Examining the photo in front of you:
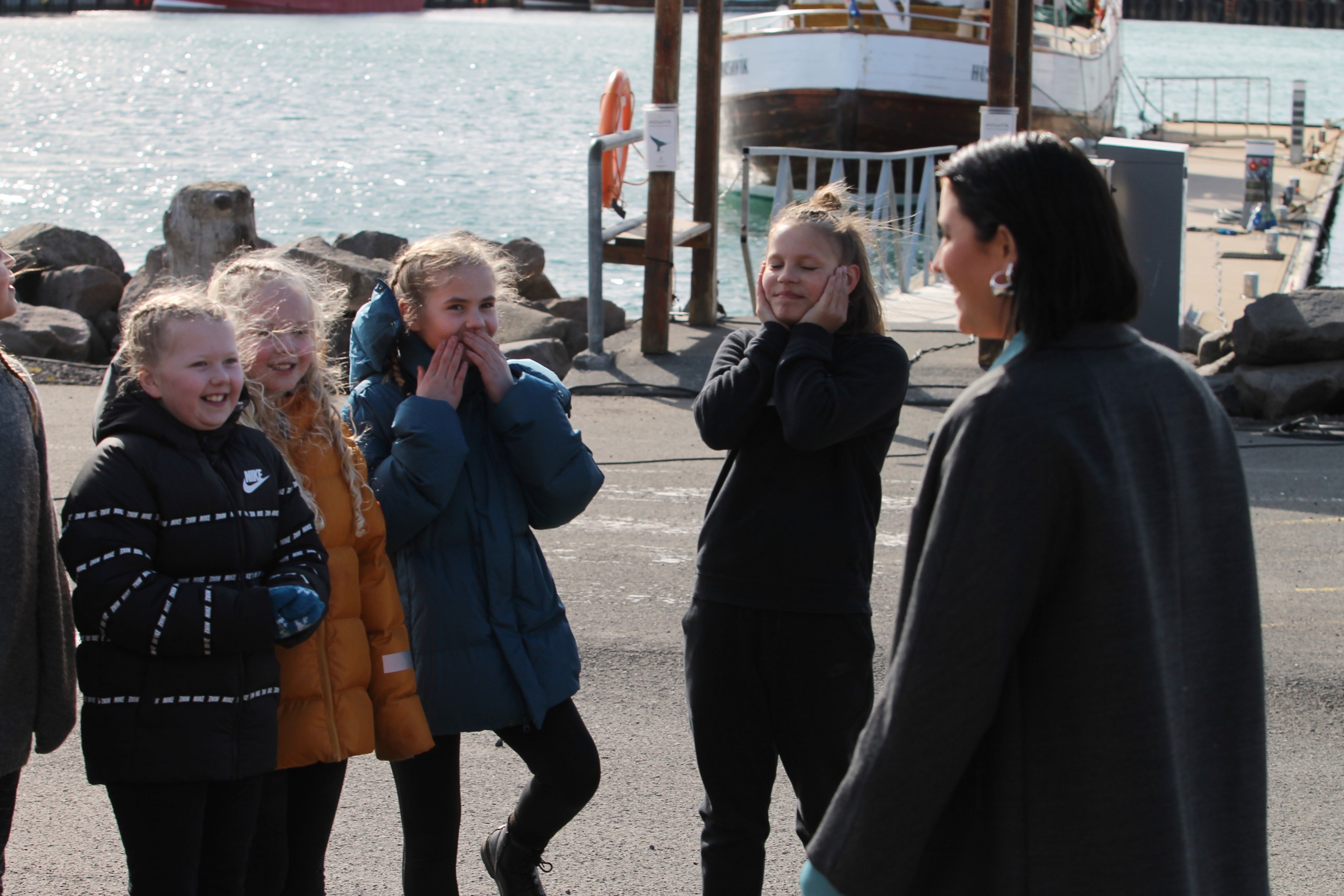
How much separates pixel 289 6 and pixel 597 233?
91918mm

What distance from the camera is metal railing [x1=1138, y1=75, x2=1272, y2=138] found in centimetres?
3409

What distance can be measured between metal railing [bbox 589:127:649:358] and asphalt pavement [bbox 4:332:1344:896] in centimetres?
221

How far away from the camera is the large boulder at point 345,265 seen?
12.0 meters

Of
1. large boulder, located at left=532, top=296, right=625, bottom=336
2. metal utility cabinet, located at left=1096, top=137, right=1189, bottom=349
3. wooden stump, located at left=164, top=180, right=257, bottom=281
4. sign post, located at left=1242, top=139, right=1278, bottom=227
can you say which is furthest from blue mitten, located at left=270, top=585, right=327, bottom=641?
sign post, located at left=1242, top=139, right=1278, bottom=227

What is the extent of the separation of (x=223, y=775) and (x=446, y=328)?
3.57 ft

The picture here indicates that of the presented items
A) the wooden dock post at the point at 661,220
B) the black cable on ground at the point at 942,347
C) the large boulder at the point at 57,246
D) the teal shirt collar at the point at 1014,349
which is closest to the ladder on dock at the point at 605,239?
the wooden dock post at the point at 661,220

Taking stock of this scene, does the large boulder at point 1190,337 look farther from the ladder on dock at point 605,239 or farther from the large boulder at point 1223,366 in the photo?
the ladder on dock at point 605,239

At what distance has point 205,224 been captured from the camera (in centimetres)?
1216

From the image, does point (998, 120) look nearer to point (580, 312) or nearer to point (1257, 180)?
point (580, 312)

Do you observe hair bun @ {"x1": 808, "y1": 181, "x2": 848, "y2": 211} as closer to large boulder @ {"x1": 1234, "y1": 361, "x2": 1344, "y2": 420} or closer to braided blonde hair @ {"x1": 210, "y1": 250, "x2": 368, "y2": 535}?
braided blonde hair @ {"x1": 210, "y1": 250, "x2": 368, "y2": 535}

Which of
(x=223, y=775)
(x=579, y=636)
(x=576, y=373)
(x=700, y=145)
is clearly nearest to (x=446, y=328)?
(x=223, y=775)

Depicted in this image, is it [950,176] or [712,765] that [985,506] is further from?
[712,765]

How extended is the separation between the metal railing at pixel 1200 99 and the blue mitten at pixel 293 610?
31756mm

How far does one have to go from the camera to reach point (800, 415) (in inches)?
109
